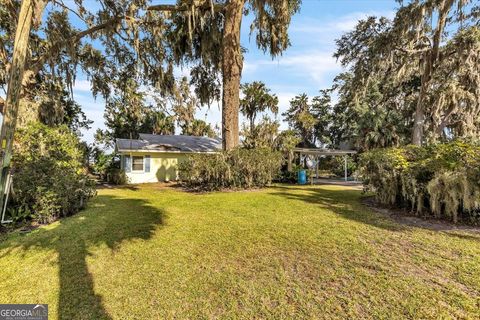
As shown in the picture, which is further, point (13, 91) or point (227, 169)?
point (227, 169)

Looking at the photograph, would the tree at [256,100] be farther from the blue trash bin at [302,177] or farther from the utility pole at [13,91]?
the utility pole at [13,91]

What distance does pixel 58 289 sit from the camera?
3094 mm

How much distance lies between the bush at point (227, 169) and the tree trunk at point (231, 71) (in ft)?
3.10

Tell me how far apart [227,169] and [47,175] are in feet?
22.0

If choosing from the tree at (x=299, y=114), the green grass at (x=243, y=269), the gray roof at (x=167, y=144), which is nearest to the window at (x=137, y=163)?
the gray roof at (x=167, y=144)

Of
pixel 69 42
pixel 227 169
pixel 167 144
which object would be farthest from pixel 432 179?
pixel 167 144

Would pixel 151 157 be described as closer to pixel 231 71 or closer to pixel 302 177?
pixel 231 71

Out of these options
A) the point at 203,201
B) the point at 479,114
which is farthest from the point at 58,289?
the point at 479,114

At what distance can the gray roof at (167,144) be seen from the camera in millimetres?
16766

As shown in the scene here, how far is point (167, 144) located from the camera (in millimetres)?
18078

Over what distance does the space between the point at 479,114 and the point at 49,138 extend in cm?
2202

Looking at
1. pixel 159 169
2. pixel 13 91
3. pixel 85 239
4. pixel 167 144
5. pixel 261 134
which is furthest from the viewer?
pixel 167 144

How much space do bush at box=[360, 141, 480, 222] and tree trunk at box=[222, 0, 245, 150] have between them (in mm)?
6570

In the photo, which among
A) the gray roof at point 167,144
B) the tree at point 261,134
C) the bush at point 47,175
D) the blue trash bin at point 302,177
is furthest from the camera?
the gray roof at point 167,144
